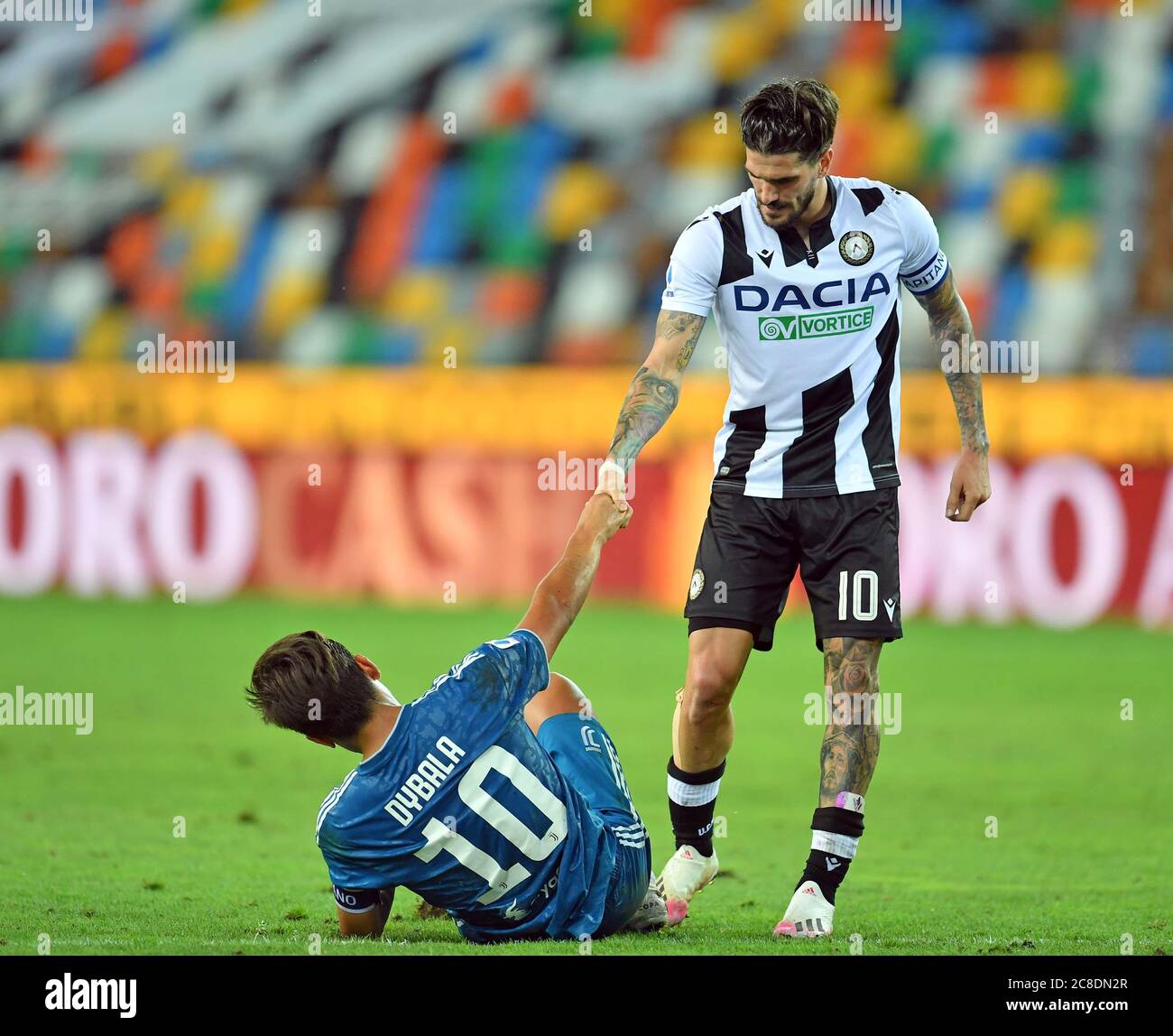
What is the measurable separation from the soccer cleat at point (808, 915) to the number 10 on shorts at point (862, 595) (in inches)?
28.0

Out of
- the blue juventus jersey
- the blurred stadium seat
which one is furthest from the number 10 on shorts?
the blurred stadium seat

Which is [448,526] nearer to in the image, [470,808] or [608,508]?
[608,508]

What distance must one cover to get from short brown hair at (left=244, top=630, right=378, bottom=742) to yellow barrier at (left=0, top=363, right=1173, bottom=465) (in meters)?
9.35

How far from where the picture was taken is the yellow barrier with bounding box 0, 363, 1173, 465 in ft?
42.0

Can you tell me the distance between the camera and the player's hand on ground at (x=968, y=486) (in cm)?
490

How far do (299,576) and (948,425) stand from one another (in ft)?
17.1

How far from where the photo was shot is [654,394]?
4719mm

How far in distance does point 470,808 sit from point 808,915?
1010mm

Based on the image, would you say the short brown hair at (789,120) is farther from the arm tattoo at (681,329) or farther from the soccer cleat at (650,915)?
the soccer cleat at (650,915)

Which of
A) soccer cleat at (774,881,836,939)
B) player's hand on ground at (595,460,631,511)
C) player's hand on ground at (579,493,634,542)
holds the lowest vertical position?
soccer cleat at (774,881,836,939)

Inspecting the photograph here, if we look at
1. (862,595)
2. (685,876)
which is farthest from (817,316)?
(685,876)

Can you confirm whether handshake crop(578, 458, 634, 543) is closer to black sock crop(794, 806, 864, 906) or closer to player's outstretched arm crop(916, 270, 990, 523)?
black sock crop(794, 806, 864, 906)

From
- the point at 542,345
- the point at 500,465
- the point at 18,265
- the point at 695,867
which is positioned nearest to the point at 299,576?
the point at 500,465

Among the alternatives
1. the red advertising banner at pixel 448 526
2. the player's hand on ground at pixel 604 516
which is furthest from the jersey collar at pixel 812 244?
the red advertising banner at pixel 448 526
